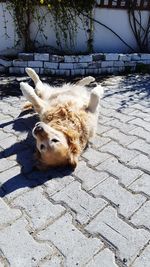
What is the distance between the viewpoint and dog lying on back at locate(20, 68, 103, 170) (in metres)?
2.64

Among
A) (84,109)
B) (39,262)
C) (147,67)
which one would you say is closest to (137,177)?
(84,109)

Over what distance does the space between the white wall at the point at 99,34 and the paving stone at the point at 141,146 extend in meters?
3.60

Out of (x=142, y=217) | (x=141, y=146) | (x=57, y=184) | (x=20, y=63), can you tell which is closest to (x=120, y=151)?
(x=141, y=146)

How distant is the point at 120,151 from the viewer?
3.31 m

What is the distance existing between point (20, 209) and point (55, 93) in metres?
1.70

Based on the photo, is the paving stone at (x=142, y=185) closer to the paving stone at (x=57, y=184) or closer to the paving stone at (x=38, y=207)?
the paving stone at (x=57, y=184)

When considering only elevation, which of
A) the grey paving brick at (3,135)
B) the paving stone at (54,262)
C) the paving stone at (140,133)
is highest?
the paving stone at (140,133)

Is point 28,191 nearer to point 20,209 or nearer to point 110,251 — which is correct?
point 20,209

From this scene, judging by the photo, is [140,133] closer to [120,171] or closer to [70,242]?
[120,171]

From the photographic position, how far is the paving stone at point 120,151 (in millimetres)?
3199

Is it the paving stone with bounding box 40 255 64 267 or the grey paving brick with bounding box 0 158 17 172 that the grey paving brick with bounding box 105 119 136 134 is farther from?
the paving stone with bounding box 40 255 64 267

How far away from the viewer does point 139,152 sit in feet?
10.8

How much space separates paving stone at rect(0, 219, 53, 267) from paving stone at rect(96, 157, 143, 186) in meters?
1.03

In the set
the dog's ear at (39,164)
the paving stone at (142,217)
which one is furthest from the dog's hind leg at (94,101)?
the paving stone at (142,217)
